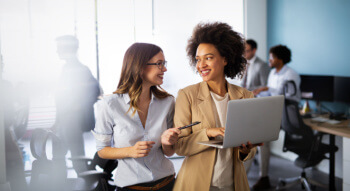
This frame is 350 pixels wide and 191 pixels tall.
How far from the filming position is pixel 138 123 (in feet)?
5.66

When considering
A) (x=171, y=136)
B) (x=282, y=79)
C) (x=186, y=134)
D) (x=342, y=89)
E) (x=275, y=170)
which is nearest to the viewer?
(x=171, y=136)

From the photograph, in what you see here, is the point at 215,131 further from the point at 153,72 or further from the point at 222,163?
the point at 153,72

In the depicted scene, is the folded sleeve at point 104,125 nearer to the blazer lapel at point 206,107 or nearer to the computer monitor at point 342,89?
the blazer lapel at point 206,107

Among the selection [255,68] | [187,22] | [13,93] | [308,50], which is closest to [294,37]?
[308,50]

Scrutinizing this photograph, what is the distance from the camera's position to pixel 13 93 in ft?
10.0

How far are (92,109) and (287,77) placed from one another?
7.80ft

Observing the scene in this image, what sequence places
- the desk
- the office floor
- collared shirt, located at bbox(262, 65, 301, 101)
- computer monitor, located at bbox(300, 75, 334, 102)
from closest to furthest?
the desk
the office floor
collared shirt, located at bbox(262, 65, 301, 101)
computer monitor, located at bbox(300, 75, 334, 102)

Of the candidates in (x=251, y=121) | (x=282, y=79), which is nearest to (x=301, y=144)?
(x=282, y=79)

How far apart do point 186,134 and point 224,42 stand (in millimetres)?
527

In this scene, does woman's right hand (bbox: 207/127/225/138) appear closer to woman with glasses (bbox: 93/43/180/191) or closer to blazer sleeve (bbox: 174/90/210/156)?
blazer sleeve (bbox: 174/90/210/156)

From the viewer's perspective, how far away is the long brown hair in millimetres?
1724

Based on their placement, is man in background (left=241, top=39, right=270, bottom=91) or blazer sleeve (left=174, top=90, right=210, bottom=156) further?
man in background (left=241, top=39, right=270, bottom=91)

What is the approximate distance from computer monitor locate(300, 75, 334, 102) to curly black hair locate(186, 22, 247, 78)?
108 inches

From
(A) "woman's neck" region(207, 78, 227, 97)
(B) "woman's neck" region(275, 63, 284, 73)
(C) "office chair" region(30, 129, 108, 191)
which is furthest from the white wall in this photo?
(A) "woman's neck" region(207, 78, 227, 97)
